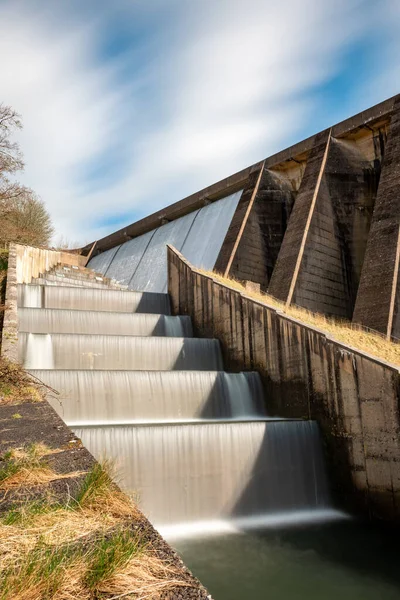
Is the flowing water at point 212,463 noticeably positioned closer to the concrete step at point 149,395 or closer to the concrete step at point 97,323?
the concrete step at point 149,395

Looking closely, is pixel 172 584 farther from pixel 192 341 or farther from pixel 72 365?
pixel 192 341

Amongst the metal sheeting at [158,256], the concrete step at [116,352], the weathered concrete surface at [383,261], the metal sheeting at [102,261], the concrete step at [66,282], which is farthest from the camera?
the metal sheeting at [102,261]

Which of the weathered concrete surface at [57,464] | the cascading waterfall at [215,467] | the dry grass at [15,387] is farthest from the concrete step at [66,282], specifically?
the weathered concrete surface at [57,464]

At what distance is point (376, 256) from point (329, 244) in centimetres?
351

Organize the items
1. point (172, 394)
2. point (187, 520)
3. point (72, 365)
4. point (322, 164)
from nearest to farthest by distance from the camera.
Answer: point (187, 520), point (172, 394), point (72, 365), point (322, 164)

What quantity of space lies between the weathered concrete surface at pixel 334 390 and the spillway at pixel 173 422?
1.09 feet

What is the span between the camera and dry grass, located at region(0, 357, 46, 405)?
18.8 feet

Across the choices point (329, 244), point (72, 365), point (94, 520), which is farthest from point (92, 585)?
point (329, 244)

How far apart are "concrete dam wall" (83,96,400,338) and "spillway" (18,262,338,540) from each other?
5035 millimetres

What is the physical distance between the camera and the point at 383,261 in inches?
528

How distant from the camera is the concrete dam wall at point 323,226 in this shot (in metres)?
13.7

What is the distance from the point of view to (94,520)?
260 cm

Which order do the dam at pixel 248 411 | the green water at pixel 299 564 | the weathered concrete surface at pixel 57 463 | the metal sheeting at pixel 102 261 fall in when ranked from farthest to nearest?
the metal sheeting at pixel 102 261
the dam at pixel 248 411
the green water at pixel 299 564
the weathered concrete surface at pixel 57 463

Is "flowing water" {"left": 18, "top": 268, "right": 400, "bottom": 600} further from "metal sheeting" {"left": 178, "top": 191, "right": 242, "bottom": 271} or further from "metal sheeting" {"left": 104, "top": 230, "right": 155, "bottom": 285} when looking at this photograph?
"metal sheeting" {"left": 104, "top": 230, "right": 155, "bottom": 285}
